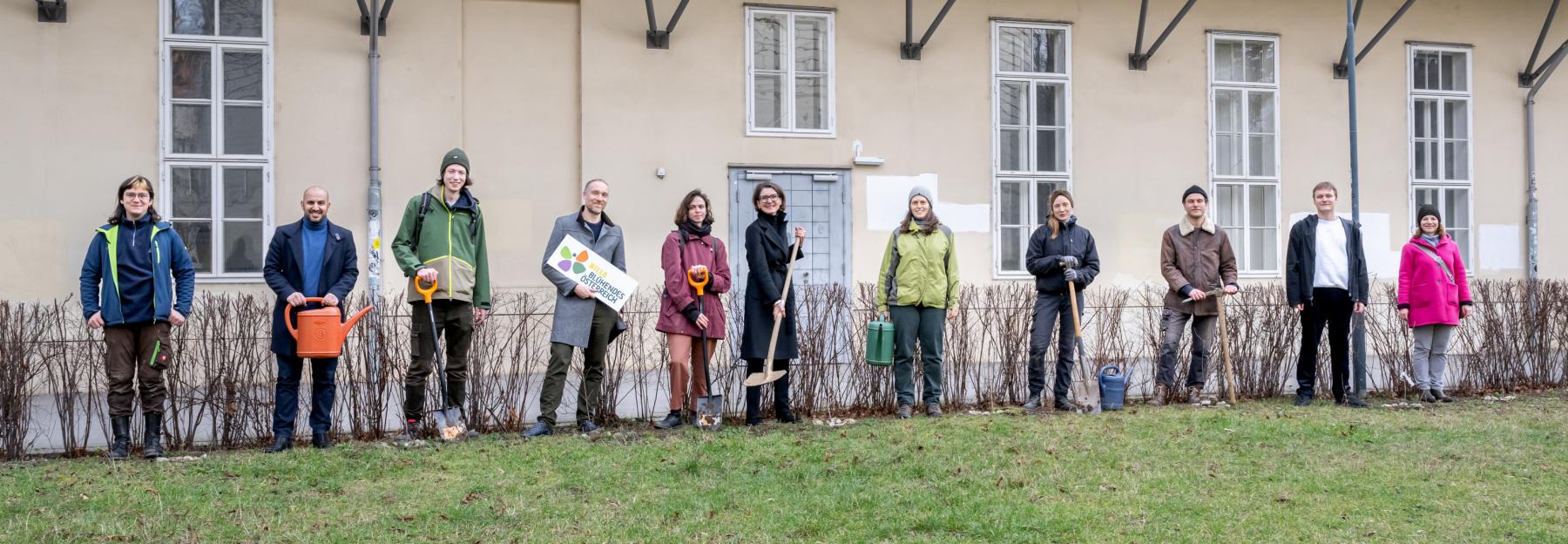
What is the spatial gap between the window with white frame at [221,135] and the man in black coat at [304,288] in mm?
4681

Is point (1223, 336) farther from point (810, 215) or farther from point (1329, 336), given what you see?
point (810, 215)

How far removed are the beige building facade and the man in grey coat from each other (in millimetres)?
4321

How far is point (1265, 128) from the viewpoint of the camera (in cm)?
1340

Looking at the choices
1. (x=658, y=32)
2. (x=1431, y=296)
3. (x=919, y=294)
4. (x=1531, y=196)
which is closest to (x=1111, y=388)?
(x=919, y=294)

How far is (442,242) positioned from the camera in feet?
22.8

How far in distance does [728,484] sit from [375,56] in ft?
23.1

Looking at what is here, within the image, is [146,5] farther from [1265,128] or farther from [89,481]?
[1265,128]

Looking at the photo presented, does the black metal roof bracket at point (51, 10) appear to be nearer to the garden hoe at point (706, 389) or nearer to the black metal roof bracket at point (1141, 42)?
the garden hoe at point (706, 389)

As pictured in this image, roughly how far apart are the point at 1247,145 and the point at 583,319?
29.1 feet

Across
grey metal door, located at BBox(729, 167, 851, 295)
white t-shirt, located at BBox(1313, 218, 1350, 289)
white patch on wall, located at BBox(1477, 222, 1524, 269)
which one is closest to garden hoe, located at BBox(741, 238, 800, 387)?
white t-shirt, located at BBox(1313, 218, 1350, 289)

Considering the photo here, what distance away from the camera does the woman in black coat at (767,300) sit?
7516 mm

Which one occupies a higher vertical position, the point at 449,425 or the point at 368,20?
the point at 368,20

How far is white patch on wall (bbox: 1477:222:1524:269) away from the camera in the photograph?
13.9 meters

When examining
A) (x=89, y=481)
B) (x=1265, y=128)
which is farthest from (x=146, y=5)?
(x=1265, y=128)
